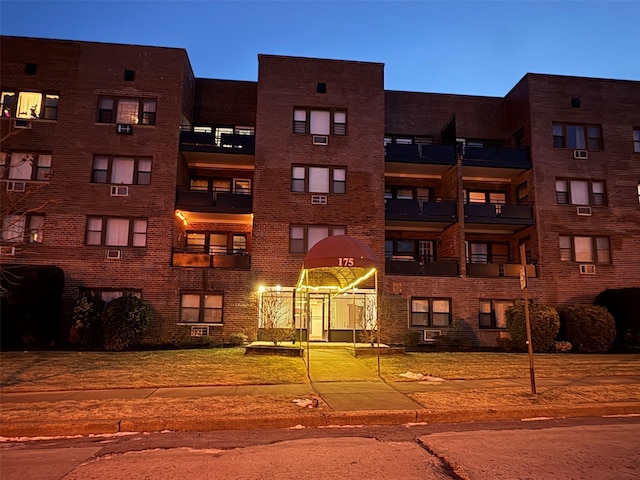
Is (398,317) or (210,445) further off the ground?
(398,317)

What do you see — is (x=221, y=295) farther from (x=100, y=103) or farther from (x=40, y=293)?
(x=100, y=103)

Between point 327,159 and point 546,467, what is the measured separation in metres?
17.9

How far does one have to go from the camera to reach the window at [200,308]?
20.2 metres

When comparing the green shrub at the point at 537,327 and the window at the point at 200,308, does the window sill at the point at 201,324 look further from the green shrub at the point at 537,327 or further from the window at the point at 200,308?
the green shrub at the point at 537,327

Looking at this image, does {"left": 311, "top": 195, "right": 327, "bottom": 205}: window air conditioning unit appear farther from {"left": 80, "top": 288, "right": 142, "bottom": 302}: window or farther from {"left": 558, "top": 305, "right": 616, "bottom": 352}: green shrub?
{"left": 558, "top": 305, "right": 616, "bottom": 352}: green shrub

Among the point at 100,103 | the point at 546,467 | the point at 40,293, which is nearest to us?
the point at 546,467

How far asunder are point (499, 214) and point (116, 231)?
17429 mm

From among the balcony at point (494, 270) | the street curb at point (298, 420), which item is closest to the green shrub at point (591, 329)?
the balcony at point (494, 270)

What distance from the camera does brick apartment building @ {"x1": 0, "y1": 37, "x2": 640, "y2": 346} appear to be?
66.4 ft

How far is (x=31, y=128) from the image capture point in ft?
67.6

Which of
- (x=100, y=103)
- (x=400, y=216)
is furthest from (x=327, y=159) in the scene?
(x=100, y=103)

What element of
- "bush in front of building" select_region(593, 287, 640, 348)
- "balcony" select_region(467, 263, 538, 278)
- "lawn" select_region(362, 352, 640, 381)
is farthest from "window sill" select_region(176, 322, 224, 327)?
"bush in front of building" select_region(593, 287, 640, 348)

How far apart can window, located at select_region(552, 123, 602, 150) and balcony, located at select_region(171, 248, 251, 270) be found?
16.2m

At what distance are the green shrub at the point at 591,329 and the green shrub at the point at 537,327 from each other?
880mm
